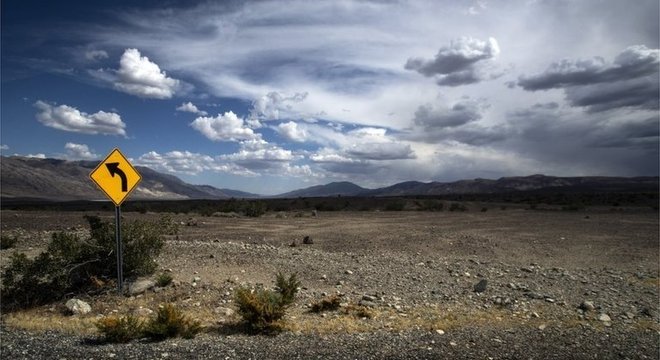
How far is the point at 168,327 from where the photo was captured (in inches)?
313

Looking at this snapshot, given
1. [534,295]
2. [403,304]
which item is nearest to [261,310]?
[403,304]

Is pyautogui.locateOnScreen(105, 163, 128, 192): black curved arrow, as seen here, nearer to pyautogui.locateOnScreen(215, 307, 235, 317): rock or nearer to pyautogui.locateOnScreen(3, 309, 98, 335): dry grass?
pyautogui.locateOnScreen(3, 309, 98, 335): dry grass

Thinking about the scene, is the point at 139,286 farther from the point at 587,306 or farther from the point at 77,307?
the point at 587,306

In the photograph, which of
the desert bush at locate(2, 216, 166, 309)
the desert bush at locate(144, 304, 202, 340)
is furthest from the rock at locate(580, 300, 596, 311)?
the desert bush at locate(2, 216, 166, 309)

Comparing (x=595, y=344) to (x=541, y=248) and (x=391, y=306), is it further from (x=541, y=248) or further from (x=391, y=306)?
(x=541, y=248)

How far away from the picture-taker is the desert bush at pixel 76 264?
1086 cm

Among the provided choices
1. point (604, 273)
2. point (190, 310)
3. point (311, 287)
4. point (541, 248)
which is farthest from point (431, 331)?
point (541, 248)

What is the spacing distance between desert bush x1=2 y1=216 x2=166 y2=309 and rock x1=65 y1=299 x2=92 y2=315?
890mm

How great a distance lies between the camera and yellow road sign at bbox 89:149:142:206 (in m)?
10.9

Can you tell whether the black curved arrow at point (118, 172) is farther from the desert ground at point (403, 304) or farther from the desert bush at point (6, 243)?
the desert bush at point (6, 243)

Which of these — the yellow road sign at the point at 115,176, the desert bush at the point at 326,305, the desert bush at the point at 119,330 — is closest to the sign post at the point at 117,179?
the yellow road sign at the point at 115,176

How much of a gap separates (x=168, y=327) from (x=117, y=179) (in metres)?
4.59

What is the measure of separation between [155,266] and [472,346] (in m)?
8.31

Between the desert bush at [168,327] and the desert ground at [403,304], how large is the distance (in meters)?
0.24
